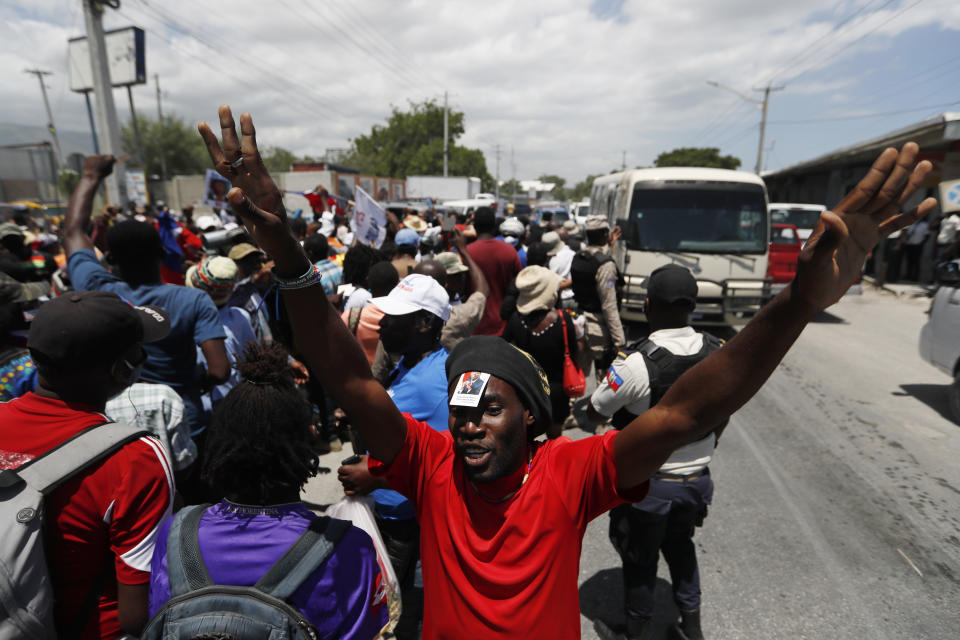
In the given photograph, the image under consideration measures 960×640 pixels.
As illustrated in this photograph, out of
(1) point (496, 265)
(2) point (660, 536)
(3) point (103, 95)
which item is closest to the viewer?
(2) point (660, 536)

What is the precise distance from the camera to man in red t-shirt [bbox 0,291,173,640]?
4.48 ft

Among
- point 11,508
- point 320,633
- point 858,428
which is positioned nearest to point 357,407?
point 320,633

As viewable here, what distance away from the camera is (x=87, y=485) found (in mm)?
1359

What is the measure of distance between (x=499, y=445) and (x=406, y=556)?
4.02ft

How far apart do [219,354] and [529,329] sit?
215cm

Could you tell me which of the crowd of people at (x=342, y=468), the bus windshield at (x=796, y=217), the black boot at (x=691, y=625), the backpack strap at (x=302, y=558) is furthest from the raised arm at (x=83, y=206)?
the bus windshield at (x=796, y=217)

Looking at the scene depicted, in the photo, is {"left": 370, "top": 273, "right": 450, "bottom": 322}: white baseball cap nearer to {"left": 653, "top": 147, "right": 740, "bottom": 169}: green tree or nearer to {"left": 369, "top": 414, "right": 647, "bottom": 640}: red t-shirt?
{"left": 369, "top": 414, "right": 647, "bottom": 640}: red t-shirt

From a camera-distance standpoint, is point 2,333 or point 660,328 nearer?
point 2,333

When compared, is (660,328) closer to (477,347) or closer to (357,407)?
(477,347)

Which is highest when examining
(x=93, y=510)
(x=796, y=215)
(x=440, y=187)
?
(x=440, y=187)

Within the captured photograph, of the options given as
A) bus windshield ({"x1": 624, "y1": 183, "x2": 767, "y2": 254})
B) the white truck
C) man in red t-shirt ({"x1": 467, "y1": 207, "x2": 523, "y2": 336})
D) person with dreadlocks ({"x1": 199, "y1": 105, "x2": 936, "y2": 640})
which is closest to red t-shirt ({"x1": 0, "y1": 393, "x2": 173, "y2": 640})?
person with dreadlocks ({"x1": 199, "y1": 105, "x2": 936, "y2": 640})

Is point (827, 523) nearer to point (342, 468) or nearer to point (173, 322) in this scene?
point (342, 468)

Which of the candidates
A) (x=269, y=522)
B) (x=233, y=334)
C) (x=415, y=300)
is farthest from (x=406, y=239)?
(x=269, y=522)

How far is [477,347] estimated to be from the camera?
1.49m
